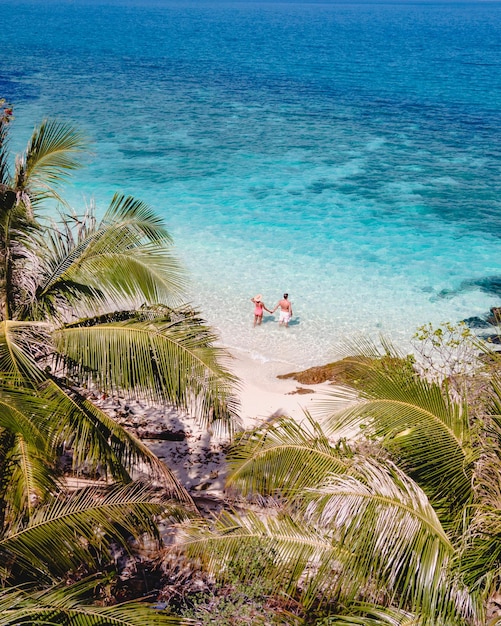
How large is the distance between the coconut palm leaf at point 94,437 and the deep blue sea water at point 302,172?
8.44 m

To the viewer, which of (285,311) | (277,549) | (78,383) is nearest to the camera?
(277,549)

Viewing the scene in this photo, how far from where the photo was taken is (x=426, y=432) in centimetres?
564

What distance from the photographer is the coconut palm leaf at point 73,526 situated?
514cm

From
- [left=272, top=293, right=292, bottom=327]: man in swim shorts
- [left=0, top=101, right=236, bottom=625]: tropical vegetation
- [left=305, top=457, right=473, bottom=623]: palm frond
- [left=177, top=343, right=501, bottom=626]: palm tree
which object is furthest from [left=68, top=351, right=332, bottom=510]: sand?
[left=305, top=457, right=473, bottom=623]: palm frond

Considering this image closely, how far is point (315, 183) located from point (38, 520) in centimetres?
2224

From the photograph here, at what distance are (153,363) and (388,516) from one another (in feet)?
9.12

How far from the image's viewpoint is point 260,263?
19312mm

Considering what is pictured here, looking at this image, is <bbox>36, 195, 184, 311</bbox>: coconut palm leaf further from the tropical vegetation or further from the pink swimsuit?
the pink swimsuit

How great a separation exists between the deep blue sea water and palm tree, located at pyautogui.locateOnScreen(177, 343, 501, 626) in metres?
8.58

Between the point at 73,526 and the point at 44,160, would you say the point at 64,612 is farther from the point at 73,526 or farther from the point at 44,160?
the point at 44,160

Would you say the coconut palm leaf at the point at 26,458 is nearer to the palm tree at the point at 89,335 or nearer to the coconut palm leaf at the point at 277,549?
the palm tree at the point at 89,335

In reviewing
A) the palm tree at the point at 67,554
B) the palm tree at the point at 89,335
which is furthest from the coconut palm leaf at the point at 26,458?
the palm tree at the point at 67,554

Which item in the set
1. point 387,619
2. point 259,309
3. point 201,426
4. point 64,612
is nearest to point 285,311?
point 259,309

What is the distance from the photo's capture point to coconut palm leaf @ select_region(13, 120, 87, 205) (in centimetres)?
797
